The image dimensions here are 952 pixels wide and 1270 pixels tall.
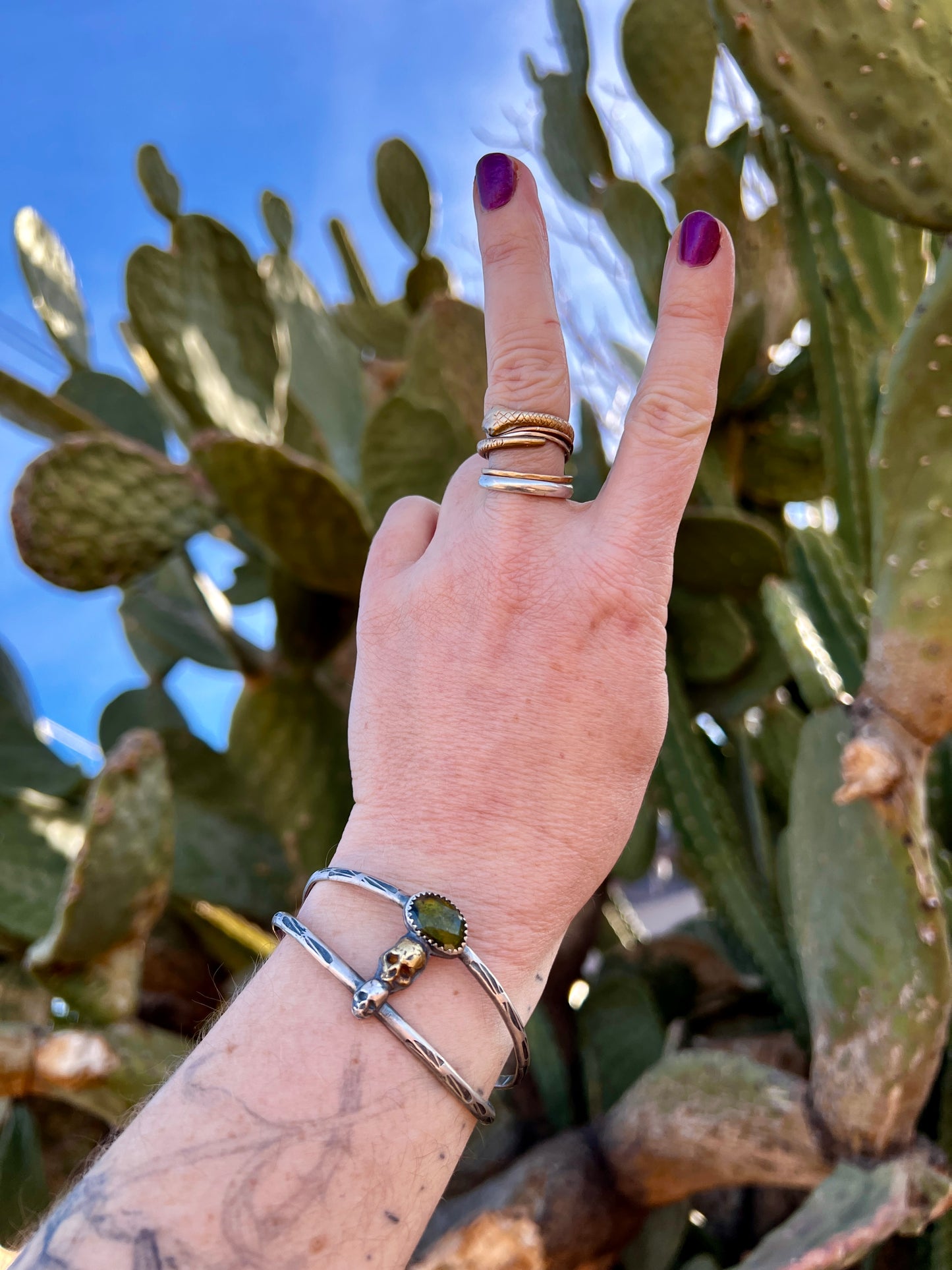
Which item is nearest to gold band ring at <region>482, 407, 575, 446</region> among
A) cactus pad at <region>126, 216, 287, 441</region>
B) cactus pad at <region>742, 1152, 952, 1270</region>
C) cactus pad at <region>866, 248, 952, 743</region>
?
cactus pad at <region>866, 248, 952, 743</region>

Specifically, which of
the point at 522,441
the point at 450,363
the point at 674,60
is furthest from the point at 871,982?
the point at 674,60

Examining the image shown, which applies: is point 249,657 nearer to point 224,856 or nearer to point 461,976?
point 224,856

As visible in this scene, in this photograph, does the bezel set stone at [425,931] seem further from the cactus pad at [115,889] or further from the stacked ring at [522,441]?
the cactus pad at [115,889]

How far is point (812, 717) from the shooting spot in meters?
1.16

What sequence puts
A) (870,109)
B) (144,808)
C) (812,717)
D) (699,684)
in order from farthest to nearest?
(699,684), (144,808), (812,717), (870,109)

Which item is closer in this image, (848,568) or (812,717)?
(812,717)

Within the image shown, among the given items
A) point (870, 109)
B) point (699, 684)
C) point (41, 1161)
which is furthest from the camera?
point (699, 684)

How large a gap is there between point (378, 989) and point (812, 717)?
802 millimetres

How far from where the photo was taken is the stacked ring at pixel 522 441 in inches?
24.4

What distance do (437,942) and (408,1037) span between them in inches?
2.0

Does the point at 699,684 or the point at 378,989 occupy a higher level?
the point at 699,684

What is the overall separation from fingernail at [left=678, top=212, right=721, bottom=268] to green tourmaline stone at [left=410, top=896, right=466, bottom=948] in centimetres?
43

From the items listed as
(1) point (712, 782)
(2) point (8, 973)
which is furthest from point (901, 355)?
(2) point (8, 973)

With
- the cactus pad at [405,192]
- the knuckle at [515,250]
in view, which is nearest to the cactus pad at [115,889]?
the knuckle at [515,250]
